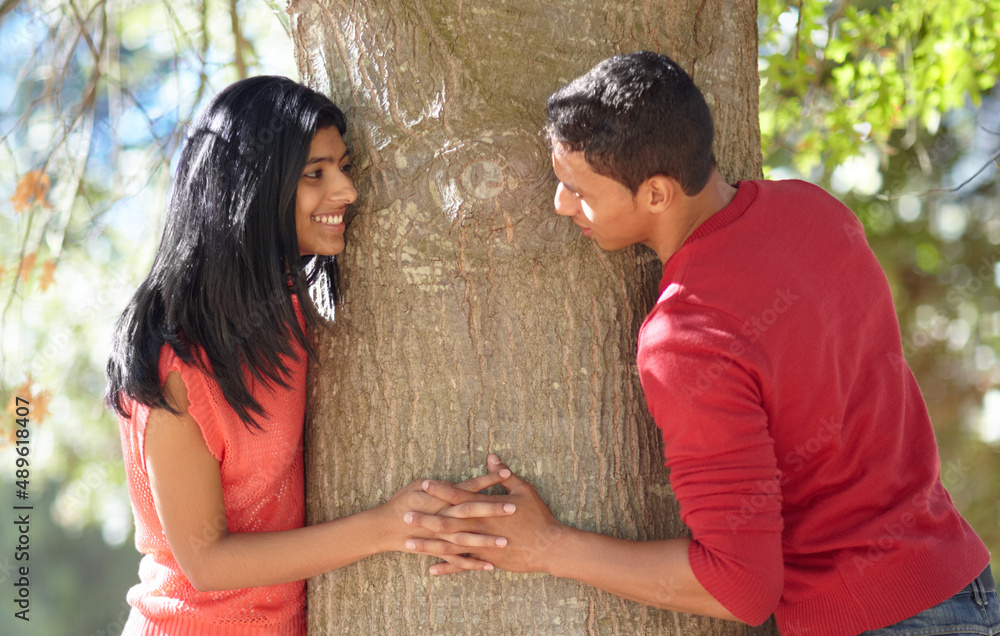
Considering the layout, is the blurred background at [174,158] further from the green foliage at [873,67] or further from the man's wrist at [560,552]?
the man's wrist at [560,552]

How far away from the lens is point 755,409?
5.54ft

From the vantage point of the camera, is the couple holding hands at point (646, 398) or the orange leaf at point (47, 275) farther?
the orange leaf at point (47, 275)

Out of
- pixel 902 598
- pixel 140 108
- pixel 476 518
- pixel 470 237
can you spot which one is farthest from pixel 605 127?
pixel 140 108

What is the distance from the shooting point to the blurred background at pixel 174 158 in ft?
11.7

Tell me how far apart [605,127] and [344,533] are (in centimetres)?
108

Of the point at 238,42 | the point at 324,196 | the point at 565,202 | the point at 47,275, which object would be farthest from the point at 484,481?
the point at 238,42

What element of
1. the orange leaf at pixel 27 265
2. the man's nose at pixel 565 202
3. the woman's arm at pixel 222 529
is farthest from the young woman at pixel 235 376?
the orange leaf at pixel 27 265

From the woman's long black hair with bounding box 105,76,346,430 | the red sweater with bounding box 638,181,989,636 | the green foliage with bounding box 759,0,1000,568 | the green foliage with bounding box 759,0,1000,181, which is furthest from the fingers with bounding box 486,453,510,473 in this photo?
the green foliage with bounding box 759,0,1000,568

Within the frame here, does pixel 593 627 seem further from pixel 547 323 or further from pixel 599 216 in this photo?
pixel 599 216

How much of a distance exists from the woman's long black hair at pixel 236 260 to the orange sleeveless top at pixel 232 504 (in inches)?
1.6

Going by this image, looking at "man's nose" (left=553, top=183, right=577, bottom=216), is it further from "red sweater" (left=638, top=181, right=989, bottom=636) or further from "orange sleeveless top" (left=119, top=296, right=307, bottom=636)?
"orange sleeveless top" (left=119, top=296, right=307, bottom=636)

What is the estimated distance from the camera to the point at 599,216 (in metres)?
1.88

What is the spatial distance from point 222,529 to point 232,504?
0.27ft

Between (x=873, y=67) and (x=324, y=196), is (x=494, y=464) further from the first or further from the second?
(x=873, y=67)
